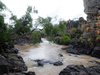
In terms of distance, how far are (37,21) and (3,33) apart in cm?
402

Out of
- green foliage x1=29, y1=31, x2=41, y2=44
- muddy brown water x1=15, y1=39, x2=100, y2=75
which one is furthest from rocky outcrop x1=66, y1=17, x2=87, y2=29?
green foliage x1=29, y1=31, x2=41, y2=44

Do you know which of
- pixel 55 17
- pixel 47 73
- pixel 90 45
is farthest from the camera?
pixel 90 45

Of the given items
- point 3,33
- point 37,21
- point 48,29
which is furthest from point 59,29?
point 3,33

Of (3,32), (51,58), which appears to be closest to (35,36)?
(3,32)

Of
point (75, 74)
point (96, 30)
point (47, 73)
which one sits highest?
point (96, 30)

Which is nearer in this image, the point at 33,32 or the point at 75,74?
the point at 75,74

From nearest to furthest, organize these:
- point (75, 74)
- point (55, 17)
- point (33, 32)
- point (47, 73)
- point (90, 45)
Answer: point (75, 74) → point (47, 73) → point (55, 17) → point (33, 32) → point (90, 45)

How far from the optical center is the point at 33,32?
35.2 ft

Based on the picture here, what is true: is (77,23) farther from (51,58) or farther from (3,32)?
(3,32)

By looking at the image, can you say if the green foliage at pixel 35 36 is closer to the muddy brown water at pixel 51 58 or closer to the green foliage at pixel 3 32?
the muddy brown water at pixel 51 58

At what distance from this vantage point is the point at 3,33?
8.59 meters

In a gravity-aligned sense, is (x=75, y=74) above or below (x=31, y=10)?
below

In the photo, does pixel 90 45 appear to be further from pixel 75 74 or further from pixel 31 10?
pixel 31 10

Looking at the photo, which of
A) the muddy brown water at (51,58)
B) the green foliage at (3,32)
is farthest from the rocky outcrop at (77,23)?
the green foliage at (3,32)
